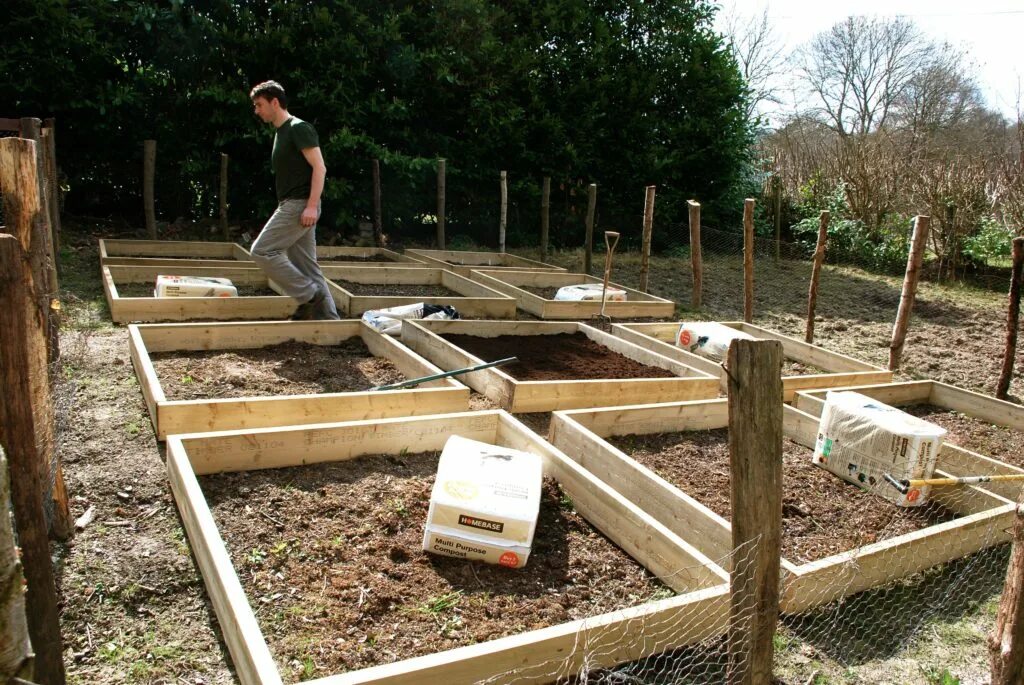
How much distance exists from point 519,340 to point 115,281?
13.2ft

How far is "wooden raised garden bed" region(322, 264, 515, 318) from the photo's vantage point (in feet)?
22.0

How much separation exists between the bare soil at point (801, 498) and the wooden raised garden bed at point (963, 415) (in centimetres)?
50

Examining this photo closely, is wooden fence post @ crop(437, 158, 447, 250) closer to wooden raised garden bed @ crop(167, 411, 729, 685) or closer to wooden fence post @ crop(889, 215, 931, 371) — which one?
wooden fence post @ crop(889, 215, 931, 371)

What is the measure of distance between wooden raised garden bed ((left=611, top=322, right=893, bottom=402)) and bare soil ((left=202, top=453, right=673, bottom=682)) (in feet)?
7.73

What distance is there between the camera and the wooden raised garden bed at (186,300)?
5684 millimetres

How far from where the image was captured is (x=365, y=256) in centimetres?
991

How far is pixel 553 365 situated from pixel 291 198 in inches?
91.9

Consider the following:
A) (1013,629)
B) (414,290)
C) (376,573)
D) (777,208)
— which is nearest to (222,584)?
(376,573)

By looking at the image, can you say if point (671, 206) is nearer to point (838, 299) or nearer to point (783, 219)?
point (783, 219)

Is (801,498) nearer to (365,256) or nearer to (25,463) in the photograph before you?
(25,463)

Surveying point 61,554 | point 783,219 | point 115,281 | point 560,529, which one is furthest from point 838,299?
point 61,554

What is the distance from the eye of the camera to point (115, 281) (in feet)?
22.8

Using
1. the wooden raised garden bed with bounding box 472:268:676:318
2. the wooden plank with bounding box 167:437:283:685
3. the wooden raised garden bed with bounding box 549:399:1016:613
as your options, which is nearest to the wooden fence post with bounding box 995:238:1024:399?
the wooden raised garden bed with bounding box 549:399:1016:613

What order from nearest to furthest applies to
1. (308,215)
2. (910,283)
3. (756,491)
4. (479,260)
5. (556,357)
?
(756,491) → (308,215) → (556,357) → (910,283) → (479,260)
